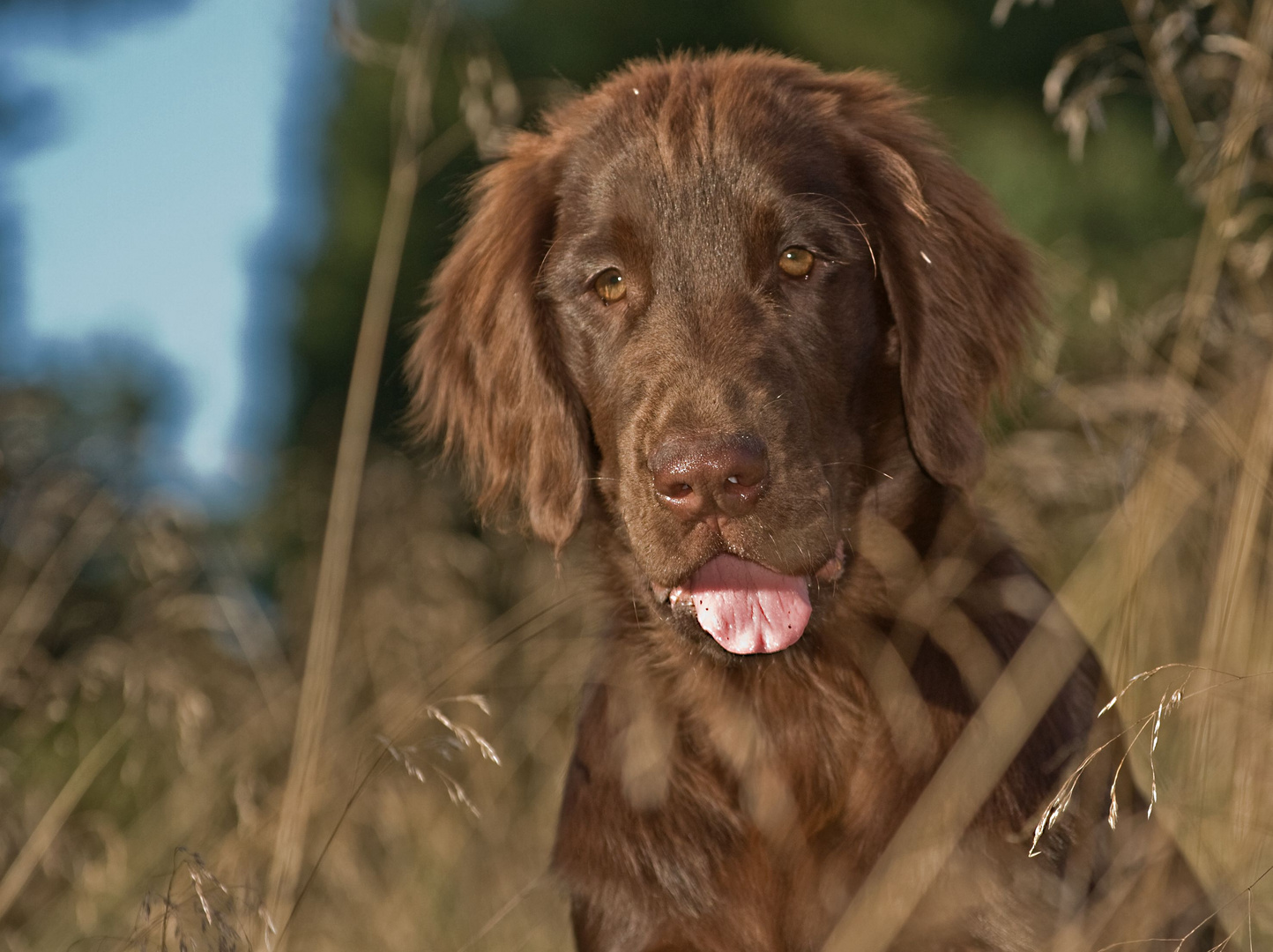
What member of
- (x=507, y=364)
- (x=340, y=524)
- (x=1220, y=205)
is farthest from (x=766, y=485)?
(x=1220, y=205)

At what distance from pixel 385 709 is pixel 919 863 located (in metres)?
1.39

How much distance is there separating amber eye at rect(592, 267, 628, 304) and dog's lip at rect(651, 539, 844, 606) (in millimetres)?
608

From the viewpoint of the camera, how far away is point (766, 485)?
2.51 m

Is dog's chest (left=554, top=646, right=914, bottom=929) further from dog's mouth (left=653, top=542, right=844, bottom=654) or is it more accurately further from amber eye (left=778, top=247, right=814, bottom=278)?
amber eye (left=778, top=247, right=814, bottom=278)

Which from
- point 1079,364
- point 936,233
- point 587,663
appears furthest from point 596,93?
point 1079,364

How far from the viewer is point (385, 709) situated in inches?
133

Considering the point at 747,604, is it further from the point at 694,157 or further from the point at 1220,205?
the point at 1220,205

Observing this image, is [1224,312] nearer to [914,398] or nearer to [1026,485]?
[1026,485]

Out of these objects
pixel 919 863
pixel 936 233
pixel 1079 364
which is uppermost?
pixel 936 233

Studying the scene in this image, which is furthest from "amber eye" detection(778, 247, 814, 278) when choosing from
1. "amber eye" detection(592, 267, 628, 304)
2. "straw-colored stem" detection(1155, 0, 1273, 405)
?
"straw-colored stem" detection(1155, 0, 1273, 405)

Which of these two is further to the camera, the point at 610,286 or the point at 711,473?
the point at 610,286

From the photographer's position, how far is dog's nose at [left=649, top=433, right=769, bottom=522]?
245 centimetres

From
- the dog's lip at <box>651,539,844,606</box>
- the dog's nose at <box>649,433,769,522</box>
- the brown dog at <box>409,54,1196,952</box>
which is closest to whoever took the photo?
the dog's nose at <box>649,433,769,522</box>

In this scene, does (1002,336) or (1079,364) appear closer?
(1002,336)
